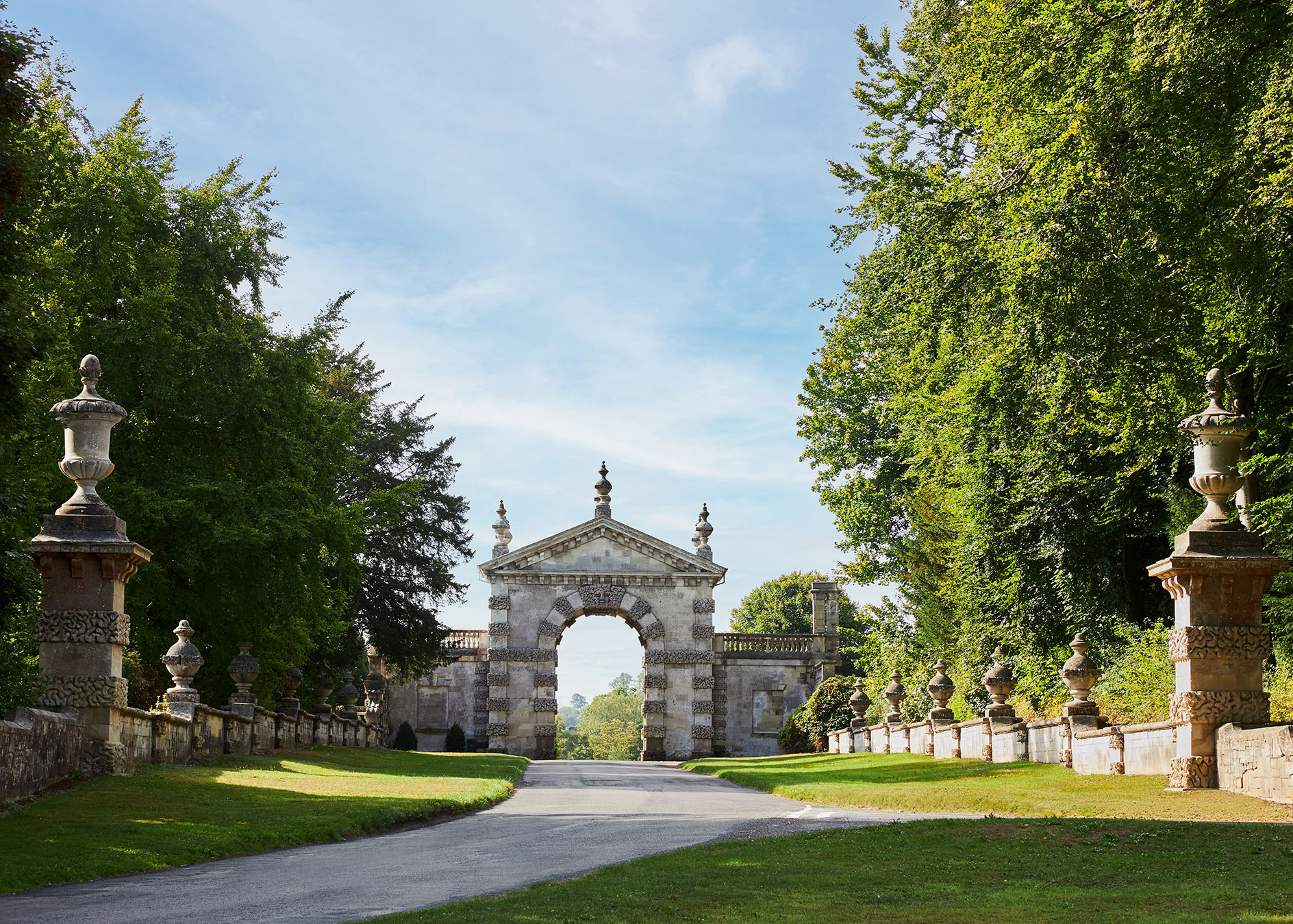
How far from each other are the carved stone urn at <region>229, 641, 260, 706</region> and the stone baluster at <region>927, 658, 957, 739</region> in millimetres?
14829

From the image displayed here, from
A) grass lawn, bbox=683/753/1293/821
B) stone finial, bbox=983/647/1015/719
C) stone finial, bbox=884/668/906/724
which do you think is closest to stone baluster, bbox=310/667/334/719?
grass lawn, bbox=683/753/1293/821

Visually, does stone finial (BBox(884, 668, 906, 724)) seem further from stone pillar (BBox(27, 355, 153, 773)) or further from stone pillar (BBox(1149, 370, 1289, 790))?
stone pillar (BBox(27, 355, 153, 773))

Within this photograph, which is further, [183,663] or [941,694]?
[941,694]

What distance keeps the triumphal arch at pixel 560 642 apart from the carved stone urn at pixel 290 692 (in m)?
17.5

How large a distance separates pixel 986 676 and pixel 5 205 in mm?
18865

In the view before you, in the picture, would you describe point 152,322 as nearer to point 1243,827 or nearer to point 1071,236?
point 1071,236

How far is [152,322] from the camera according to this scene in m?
22.8

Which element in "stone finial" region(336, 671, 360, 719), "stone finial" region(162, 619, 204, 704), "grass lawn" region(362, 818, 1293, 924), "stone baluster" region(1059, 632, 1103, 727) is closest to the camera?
"grass lawn" region(362, 818, 1293, 924)

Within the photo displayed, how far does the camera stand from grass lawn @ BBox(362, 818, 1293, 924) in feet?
21.3

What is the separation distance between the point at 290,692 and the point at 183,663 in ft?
34.2

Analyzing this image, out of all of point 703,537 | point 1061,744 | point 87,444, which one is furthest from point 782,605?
point 87,444

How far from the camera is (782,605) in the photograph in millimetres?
74562

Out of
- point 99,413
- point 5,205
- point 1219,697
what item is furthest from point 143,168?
point 1219,697

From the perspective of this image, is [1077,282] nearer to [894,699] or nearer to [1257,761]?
[1257,761]
